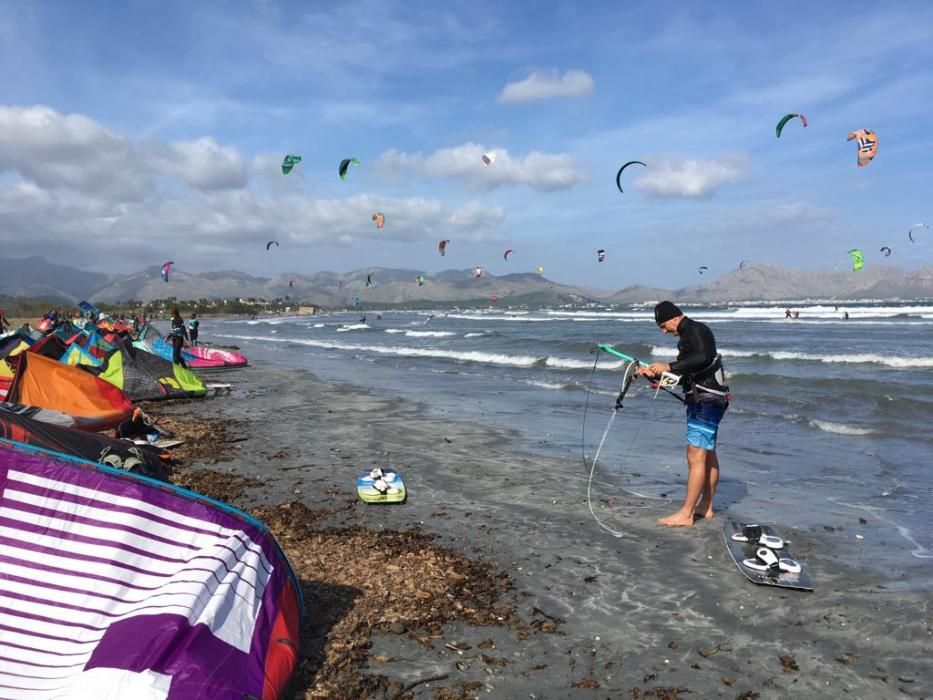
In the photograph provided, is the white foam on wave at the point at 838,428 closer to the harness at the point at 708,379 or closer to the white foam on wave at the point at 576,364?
the harness at the point at 708,379

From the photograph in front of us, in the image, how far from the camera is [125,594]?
3.20 metres

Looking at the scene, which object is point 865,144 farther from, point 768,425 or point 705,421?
point 705,421

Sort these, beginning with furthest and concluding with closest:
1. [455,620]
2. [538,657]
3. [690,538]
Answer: [690,538] → [455,620] → [538,657]

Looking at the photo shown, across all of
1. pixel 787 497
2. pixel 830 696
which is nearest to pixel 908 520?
pixel 787 497

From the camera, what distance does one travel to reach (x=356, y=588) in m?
4.61

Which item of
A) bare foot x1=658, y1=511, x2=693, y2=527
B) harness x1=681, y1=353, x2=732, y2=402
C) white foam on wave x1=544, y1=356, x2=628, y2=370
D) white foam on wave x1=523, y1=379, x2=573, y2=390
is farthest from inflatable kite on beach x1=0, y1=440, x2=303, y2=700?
white foam on wave x1=544, y1=356, x2=628, y2=370

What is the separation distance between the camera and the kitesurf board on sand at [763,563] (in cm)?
482

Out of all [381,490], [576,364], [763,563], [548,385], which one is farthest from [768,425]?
[576,364]

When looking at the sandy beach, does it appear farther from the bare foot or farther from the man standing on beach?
the man standing on beach

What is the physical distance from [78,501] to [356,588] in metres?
2.04

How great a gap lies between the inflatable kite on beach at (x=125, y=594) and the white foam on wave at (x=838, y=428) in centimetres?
1101

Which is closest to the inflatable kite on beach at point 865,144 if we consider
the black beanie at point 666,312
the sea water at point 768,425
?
the sea water at point 768,425

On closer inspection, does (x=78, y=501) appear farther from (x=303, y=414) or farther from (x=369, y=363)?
(x=369, y=363)

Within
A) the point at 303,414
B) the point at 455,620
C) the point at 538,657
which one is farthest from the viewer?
the point at 303,414
